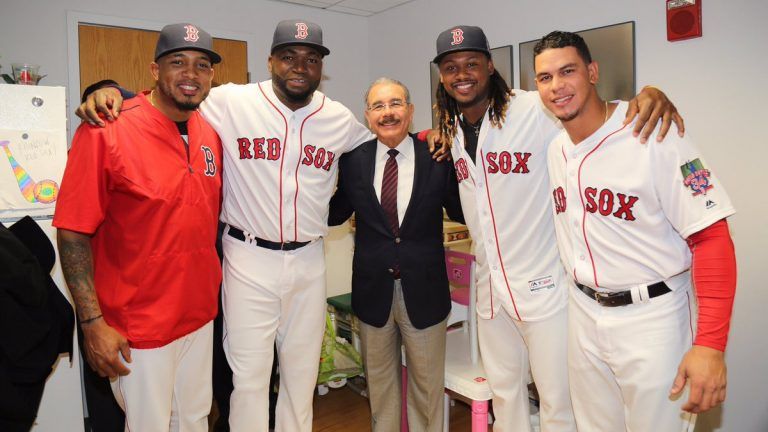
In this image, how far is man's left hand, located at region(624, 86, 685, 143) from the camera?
147 cm

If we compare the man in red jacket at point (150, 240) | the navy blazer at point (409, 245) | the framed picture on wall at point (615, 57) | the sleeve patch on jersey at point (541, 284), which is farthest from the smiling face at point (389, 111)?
the framed picture on wall at point (615, 57)

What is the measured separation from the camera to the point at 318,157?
2.14 m

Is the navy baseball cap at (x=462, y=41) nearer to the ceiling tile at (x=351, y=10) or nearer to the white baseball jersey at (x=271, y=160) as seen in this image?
the white baseball jersey at (x=271, y=160)

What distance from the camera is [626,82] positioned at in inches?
123

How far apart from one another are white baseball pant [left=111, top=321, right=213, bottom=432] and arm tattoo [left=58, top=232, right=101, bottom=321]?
0.65 ft

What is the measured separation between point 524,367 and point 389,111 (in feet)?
3.70

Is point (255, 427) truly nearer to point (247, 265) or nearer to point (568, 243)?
point (247, 265)

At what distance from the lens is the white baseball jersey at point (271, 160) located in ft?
6.70

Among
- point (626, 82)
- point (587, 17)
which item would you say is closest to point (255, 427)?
point (626, 82)

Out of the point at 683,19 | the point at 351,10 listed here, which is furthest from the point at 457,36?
the point at 351,10

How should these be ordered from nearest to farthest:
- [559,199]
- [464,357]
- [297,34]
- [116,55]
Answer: [559,199] < [297,34] < [464,357] < [116,55]

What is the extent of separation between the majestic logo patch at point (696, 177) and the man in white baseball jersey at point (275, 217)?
1290 mm

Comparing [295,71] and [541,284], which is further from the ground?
[295,71]

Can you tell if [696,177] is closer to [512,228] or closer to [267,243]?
[512,228]
